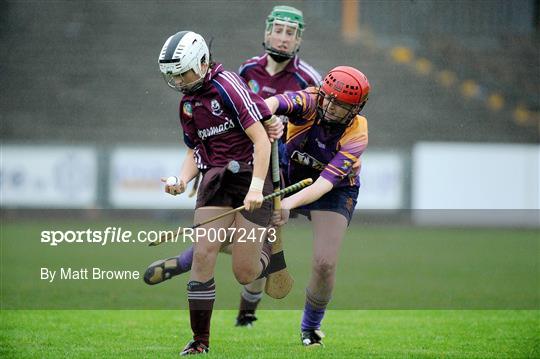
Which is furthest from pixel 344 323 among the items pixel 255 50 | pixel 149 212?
pixel 149 212

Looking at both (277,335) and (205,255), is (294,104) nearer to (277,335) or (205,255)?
(205,255)

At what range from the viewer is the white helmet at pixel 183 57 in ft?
16.5

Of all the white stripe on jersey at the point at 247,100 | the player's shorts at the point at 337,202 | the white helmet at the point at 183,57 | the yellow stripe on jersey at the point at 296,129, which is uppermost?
the white helmet at the point at 183,57

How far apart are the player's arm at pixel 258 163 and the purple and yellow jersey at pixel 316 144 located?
37 centimetres

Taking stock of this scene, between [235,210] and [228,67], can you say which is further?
[228,67]

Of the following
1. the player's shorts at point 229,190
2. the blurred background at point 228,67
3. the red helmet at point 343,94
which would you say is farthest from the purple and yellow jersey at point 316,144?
the blurred background at point 228,67

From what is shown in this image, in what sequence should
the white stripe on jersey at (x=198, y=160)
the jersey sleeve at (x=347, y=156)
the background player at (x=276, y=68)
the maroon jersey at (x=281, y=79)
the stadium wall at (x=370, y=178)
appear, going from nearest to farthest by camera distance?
the white stripe on jersey at (x=198, y=160) < the jersey sleeve at (x=347, y=156) < the background player at (x=276, y=68) < the maroon jersey at (x=281, y=79) < the stadium wall at (x=370, y=178)

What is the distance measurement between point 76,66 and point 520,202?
6876 millimetres

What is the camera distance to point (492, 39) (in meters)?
16.1

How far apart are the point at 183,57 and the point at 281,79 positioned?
2.11 m

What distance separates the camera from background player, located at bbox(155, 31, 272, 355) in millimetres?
5098

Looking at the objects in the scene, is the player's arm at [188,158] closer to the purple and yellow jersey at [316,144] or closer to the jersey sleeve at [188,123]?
the jersey sleeve at [188,123]

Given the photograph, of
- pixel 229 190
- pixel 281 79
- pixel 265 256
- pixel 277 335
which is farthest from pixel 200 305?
pixel 281 79

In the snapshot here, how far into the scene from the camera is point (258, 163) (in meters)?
5.13
